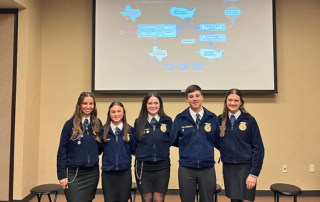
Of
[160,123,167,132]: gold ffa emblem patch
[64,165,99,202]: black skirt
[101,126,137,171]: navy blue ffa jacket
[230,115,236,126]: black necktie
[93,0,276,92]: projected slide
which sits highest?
[93,0,276,92]: projected slide

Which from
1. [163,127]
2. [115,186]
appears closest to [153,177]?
[115,186]

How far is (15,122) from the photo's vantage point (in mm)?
3195

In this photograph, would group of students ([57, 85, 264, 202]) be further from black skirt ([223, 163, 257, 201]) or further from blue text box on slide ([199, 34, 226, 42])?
blue text box on slide ([199, 34, 226, 42])

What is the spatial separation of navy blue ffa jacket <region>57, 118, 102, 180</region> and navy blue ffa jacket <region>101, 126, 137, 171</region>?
0.34ft

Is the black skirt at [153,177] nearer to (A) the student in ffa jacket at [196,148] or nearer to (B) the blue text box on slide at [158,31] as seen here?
(A) the student in ffa jacket at [196,148]

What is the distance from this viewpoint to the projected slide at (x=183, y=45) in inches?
133

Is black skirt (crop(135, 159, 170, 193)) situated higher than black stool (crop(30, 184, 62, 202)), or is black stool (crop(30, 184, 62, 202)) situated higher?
black skirt (crop(135, 159, 170, 193))

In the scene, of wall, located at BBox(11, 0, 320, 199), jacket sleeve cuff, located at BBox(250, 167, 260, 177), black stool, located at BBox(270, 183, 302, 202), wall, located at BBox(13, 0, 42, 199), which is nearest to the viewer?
jacket sleeve cuff, located at BBox(250, 167, 260, 177)

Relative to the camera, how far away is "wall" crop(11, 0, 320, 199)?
3.38 m

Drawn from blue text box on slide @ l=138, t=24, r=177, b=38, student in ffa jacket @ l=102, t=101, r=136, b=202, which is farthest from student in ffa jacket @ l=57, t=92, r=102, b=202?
blue text box on slide @ l=138, t=24, r=177, b=38

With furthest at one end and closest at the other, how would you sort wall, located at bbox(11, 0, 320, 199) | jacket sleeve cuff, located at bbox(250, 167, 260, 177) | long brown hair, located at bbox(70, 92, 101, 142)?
wall, located at bbox(11, 0, 320, 199), long brown hair, located at bbox(70, 92, 101, 142), jacket sleeve cuff, located at bbox(250, 167, 260, 177)

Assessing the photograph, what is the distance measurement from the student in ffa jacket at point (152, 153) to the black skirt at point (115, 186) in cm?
14

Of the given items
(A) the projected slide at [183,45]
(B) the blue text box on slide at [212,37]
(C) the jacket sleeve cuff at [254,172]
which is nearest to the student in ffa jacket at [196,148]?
(C) the jacket sleeve cuff at [254,172]

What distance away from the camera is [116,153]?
7.00 feet
